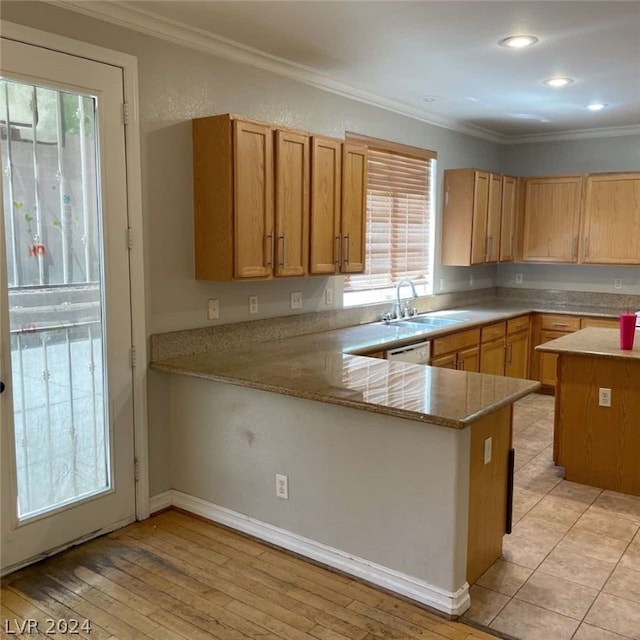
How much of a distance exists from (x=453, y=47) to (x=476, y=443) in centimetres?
222

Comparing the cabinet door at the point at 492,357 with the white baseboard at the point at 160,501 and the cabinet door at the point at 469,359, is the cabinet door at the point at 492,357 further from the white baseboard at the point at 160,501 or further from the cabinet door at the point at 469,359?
the white baseboard at the point at 160,501

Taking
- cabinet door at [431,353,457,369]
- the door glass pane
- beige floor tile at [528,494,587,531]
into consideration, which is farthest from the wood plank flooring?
cabinet door at [431,353,457,369]

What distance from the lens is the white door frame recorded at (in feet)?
9.64

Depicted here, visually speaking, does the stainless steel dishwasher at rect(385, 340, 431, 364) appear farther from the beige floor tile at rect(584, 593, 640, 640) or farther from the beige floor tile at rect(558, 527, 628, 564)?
the beige floor tile at rect(584, 593, 640, 640)

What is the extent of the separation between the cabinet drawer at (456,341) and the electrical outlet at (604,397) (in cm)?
Result: 117

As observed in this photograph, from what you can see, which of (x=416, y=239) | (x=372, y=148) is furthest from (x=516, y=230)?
(x=372, y=148)

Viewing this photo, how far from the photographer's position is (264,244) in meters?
3.45

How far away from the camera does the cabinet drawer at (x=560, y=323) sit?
5977mm

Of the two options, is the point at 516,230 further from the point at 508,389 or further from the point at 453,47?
the point at 508,389

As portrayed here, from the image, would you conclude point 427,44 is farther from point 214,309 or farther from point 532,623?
point 532,623

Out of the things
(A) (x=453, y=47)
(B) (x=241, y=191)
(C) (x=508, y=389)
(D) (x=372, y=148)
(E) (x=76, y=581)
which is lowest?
(E) (x=76, y=581)

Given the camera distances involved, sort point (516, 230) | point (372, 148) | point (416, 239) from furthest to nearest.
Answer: point (516, 230)
point (416, 239)
point (372, 148)

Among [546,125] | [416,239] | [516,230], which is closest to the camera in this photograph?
[416,239]

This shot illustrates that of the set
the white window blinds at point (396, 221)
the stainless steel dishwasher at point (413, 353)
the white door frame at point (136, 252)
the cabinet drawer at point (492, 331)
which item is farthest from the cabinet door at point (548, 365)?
the white door frame at point (136, 252)
